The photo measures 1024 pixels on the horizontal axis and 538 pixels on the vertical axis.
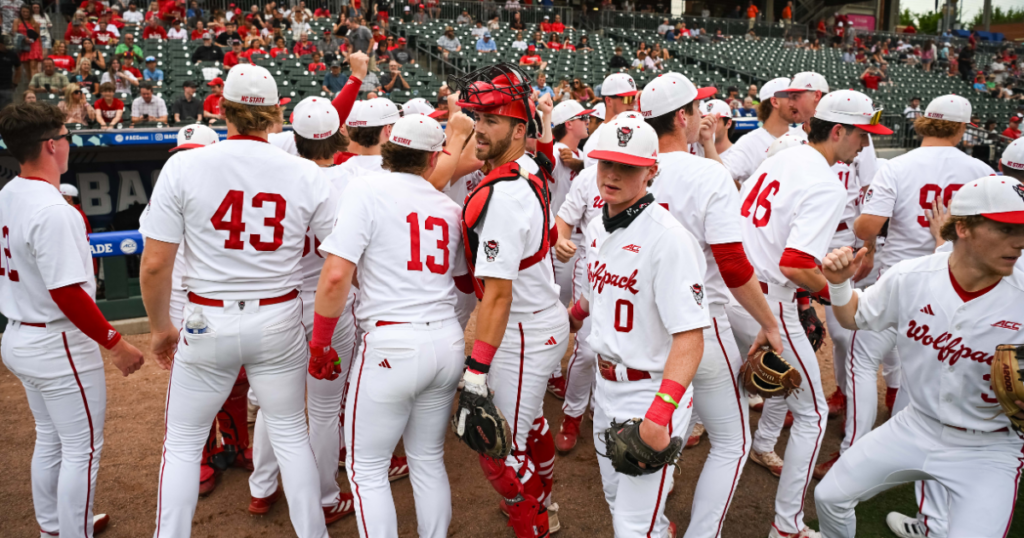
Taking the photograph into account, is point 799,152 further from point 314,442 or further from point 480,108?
point 314,442

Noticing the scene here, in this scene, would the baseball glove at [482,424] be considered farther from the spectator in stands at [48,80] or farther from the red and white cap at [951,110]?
the spectator in stands at [48,80]

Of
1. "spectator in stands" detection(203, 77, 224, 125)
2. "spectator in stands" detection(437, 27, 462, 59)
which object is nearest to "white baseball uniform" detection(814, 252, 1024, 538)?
"spectator in stands" detection(203, 77, 224, 125)

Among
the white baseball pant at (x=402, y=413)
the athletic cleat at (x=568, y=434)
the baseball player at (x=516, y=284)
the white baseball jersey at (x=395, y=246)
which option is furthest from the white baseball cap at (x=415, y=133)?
Result: the athletic cleat at (x=568, y=434)

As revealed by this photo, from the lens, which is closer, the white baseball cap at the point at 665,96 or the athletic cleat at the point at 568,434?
the white baseball cap at the point at 665,96

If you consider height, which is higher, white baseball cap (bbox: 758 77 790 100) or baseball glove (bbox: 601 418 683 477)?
white baseball cap (bbox: 758 77 790 100)

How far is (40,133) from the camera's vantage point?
9.46 feet

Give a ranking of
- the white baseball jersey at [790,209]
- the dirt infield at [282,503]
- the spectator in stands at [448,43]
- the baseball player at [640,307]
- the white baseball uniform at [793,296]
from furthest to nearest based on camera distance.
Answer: the spectator in stands at [448,43] → the dirt infield at [282,503] → the white baseball uniform at [793,296] → the white baseball jersey at [790,209] → the baseball player at [640,307]

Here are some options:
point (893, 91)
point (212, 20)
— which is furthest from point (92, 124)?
point (893, 91)

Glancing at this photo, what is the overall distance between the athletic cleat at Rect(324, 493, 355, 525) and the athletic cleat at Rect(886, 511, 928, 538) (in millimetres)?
2704

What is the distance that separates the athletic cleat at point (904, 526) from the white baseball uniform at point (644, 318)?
1.64 meters

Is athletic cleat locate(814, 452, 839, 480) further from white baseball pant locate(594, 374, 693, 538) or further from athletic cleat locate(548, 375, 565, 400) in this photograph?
white baseball pant locate(594, 374, 693, 538)

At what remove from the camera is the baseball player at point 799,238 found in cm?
303

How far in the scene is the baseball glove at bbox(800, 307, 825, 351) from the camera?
3.46m

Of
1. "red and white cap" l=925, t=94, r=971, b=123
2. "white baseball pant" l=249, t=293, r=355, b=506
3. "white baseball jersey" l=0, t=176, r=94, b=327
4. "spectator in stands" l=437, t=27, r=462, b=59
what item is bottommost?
"white baseball pant" l=249, t=293, r=355, b=506
